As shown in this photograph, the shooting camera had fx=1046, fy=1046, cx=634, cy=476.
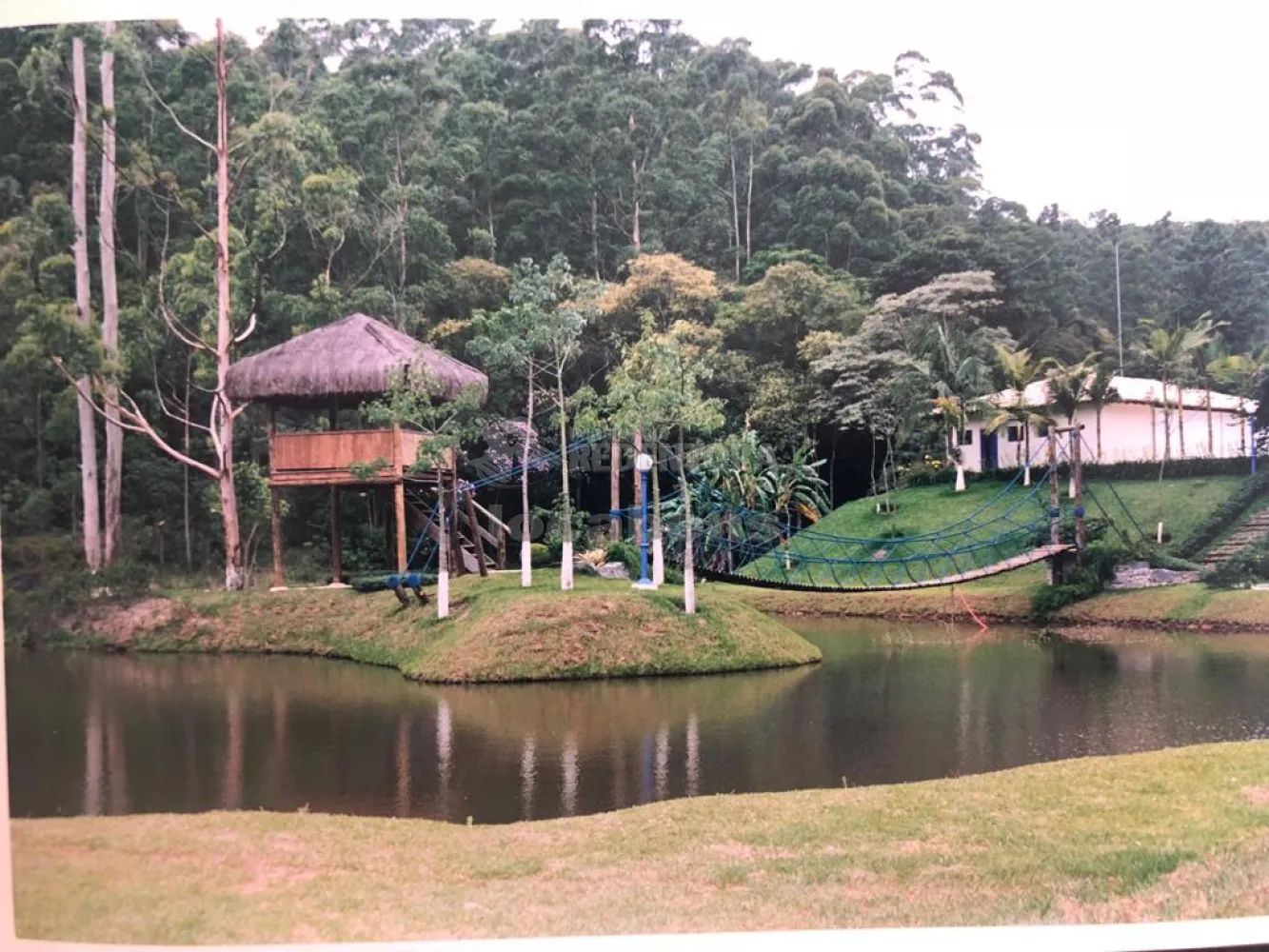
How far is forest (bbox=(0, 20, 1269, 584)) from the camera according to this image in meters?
5.10

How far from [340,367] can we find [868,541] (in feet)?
9.72

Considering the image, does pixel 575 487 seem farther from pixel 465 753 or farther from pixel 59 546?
pixel 59 546

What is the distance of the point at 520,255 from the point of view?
5555 millimetres

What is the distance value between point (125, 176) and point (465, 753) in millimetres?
3322

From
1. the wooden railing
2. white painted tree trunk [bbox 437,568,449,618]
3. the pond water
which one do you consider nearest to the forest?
the wooden railing

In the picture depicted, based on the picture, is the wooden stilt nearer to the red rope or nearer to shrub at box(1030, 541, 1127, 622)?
the red rope

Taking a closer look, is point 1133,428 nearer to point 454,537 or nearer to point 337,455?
point 454,537

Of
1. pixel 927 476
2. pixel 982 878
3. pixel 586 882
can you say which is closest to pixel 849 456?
pixel 927 476

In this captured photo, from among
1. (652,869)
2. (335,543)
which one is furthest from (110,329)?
(652,869)

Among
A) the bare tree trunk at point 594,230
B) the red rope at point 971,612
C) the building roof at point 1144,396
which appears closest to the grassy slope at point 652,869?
the red rope at point 971,612

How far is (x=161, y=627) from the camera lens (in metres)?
5.32

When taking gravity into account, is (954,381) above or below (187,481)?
above

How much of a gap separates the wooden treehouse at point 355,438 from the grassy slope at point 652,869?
1534 millimetres

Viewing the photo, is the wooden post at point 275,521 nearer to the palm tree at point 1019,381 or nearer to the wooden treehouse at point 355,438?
the wooden treehouse at point 355,438
